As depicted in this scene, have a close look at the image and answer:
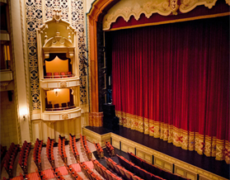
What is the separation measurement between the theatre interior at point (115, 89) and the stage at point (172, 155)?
0.04m

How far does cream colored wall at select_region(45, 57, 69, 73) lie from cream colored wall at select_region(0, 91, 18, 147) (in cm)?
197

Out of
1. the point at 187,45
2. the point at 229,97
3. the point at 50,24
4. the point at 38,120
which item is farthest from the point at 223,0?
the point at 38,120

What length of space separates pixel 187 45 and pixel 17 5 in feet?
19.7

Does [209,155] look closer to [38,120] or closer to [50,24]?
[38,120]

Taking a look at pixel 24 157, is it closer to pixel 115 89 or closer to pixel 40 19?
pixel 115 89

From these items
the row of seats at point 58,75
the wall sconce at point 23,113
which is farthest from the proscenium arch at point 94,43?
the wall sconce at point 23,113

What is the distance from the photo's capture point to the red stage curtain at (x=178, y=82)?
6.70 meters

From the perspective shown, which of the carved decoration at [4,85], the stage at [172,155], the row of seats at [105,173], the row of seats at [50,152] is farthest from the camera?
the carved decoration at [4,85]

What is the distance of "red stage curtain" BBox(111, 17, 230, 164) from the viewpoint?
6703mm

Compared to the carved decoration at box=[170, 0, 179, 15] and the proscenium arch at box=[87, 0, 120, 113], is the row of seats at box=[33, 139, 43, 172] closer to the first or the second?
the proscenium arch at box=[87, 0, 120, 113]

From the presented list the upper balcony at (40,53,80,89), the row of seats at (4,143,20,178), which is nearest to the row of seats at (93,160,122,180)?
the row of seats at (4,143,20,178)

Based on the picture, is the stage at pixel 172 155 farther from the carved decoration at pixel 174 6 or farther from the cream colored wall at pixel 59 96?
the carved decoration at pixel 174 6

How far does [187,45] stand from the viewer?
7430 millimetres

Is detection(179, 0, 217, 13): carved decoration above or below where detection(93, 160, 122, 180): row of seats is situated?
above
